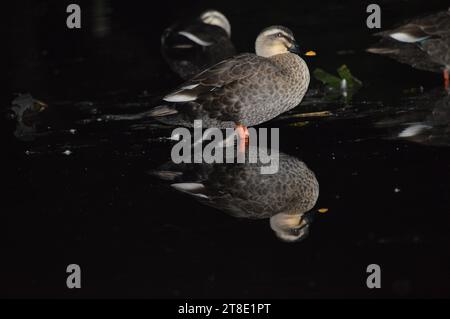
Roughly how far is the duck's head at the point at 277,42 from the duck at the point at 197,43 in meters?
3.96

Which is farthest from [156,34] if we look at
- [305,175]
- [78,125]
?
[305,175]

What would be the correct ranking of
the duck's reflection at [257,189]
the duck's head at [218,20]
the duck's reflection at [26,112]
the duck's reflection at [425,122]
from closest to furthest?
the duck's reflection at [257,189], the duck's reflection at [425,122], the duck's reflection at [26,112], the duck's head at [218,20]

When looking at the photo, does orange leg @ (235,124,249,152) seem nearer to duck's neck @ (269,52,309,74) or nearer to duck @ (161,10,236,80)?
duck's neck @ (269,52,309,74)

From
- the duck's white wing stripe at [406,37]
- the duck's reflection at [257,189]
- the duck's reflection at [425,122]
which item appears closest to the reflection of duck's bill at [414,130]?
the duck's reflection at [425,122]

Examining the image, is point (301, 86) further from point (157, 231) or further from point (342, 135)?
point (157, 231)

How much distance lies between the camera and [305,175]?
25.8ft

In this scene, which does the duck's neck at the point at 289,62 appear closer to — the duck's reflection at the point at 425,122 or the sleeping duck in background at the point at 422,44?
the duck's reflection at the point at 425,122

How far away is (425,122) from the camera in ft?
30.2

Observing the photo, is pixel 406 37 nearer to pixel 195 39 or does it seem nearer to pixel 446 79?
pixel 446 79

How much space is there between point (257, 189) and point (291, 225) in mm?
865

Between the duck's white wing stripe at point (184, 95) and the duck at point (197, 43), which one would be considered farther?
the duck at point (197, 43)

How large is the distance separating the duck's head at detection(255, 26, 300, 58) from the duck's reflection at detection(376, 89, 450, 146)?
1.20 meters

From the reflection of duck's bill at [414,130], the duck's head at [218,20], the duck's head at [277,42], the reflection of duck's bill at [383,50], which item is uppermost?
the duck's head at [218,20]

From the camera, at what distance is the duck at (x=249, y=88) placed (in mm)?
8828
